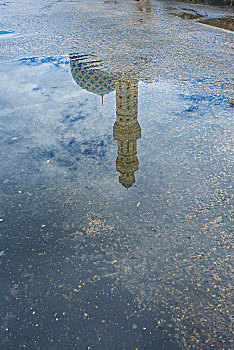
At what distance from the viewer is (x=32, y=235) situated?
2.93 metres

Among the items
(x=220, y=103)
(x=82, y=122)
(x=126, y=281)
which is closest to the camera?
(x=126, y=281)

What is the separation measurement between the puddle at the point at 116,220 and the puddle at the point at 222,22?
6032 mm

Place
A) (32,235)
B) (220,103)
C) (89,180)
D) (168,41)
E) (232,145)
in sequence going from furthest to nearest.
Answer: (168,41)
(220,103)
(232,145)
(89,180)
(32,235)

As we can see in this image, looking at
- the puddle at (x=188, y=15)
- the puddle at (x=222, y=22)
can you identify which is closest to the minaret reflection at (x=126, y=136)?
the puddle at (x=222, y=22)

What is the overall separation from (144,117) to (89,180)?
179 centimetres

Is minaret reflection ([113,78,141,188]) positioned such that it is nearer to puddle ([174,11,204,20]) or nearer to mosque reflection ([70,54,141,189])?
mosque reflection ([70,54,141,189])

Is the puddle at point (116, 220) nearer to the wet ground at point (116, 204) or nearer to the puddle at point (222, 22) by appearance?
the wet ground at point (116, 204)

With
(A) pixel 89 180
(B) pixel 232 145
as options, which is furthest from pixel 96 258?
(B) pixel 232 145

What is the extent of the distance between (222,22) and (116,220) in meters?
10.2

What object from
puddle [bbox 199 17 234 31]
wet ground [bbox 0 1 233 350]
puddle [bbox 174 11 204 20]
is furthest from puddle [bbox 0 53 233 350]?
puddle [bbox 174 11 204 20]

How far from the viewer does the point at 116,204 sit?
325 centimetres

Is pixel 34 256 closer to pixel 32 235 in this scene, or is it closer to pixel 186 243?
pixel 32 235

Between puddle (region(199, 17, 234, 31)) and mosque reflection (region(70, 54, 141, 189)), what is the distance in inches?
212

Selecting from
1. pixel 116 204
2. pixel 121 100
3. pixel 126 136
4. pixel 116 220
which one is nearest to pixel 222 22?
pixel 121 100
